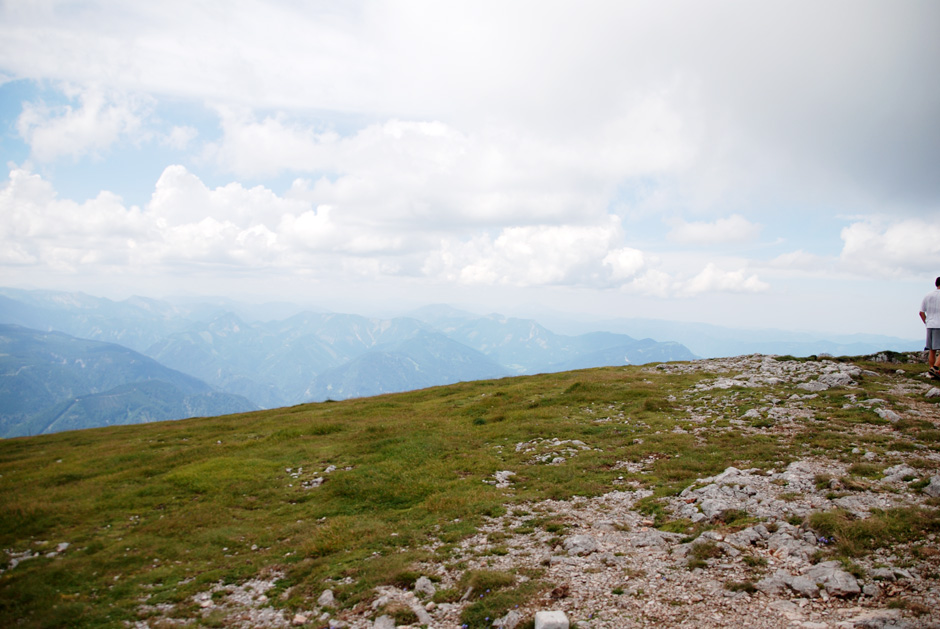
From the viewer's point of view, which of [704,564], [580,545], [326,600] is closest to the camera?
[704,564]

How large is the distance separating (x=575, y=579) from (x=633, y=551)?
95.6 inches

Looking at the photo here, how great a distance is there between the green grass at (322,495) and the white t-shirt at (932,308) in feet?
22.9

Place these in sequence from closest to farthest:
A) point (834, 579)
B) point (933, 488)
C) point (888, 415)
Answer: point (834, 579) → point (933, 488) → point (888, 415)

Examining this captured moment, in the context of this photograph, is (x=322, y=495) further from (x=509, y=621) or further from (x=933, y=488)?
(x=933, y=488)

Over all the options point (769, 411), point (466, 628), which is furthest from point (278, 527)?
point (769, 411)

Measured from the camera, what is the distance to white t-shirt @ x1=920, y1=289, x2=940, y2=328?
24906mm

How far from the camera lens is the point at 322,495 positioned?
2052 cm

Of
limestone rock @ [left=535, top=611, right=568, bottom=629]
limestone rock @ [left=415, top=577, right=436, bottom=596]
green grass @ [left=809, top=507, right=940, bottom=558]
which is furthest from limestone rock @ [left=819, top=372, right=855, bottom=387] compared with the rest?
limestone rock @ [left=415, top=577, right=436, bottom=596]

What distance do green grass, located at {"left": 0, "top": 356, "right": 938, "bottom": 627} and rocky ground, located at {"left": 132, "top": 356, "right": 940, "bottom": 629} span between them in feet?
1.83

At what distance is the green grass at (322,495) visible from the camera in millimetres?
12898

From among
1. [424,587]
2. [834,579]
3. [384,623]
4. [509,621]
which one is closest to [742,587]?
[834,579]

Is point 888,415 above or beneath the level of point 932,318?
beneath

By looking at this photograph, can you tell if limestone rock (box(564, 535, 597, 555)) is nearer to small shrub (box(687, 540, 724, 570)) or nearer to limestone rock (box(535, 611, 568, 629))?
small shrub (box(687, 540, 724, 570))

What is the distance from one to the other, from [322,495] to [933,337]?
35.8 meters
